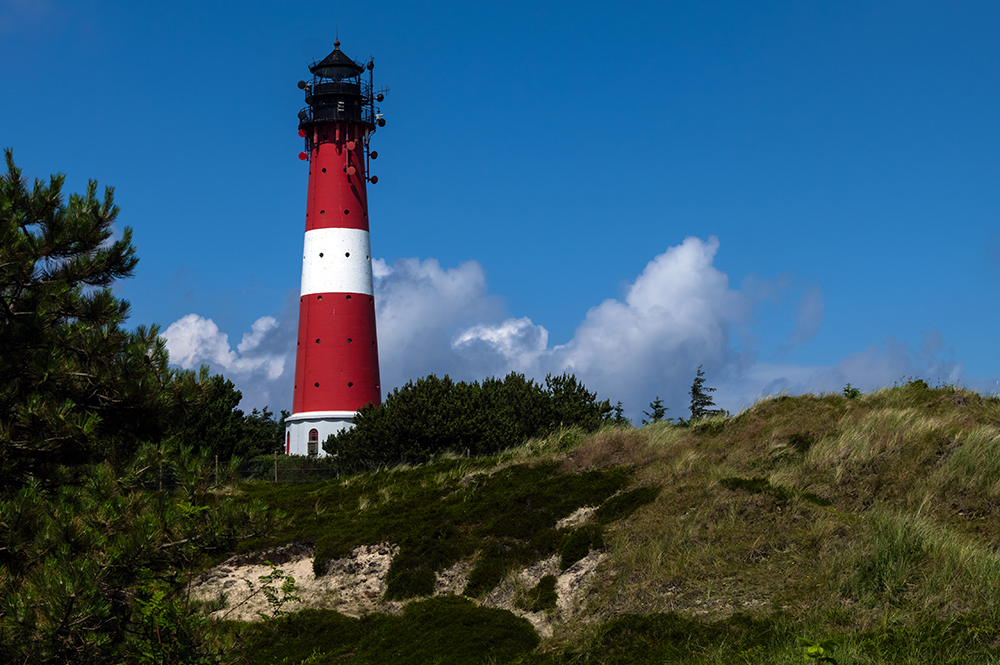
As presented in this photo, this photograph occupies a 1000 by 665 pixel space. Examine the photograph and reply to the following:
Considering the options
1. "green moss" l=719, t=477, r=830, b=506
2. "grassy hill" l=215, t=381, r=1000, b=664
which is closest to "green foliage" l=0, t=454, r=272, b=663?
Result: "grassy hill" l=215, t=381, r=1000, b=664

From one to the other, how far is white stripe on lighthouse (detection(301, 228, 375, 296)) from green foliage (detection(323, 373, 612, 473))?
22.8ft

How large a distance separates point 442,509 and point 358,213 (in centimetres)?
2681

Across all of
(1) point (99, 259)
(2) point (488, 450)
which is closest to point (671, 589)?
(1) point (99, 259)

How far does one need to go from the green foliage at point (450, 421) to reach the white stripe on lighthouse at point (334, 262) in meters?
6.96

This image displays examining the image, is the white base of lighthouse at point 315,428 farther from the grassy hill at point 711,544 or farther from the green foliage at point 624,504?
the green foliage at point 624,504

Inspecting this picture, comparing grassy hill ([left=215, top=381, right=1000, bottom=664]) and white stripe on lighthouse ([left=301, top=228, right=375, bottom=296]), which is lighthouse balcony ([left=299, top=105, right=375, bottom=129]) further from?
grassy hill ([left=215, top=381, right=1000, bottom=664])

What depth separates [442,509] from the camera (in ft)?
77.8

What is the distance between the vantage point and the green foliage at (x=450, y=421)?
1533 inches

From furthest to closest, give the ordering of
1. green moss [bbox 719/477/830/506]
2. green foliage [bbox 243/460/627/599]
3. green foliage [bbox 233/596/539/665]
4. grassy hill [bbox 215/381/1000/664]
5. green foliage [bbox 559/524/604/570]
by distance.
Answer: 1. green foliage [bbox 243/460/627/599]
2. green foliage [bbox 559/524/604/570]
3. green moss [bbox 719/477/830/506]
4. green foliage [bbox 233/596/539/665]
5. grassy hill [bbox 215/381/1000/664]

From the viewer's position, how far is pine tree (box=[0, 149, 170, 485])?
43.2 feet

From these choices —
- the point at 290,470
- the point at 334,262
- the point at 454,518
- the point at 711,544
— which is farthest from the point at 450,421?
the point at 711,544

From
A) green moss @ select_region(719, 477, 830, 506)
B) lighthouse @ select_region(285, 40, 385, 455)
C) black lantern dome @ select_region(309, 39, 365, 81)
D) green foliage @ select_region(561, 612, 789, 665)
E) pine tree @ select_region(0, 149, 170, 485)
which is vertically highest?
black lantern dome @ select_region(309, 39, 365, 81)

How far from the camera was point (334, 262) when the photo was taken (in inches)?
1811

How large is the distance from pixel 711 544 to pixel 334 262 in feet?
109
